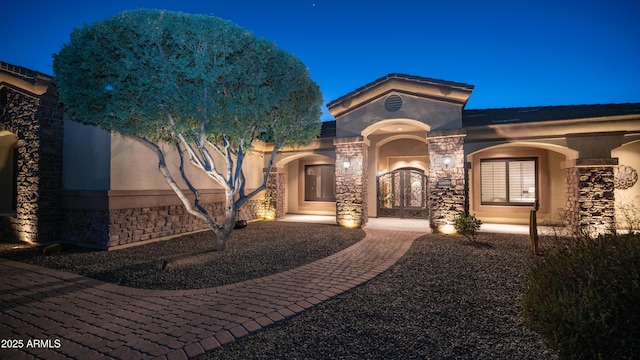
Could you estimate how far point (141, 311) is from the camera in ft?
13.9

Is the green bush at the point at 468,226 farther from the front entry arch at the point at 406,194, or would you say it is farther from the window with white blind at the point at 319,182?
the window with white blind at the point at 319,182

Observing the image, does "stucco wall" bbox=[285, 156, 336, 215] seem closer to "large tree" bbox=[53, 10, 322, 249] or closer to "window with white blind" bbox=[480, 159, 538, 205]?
"window with white blind" bbox=[480, 159, 538, 205]

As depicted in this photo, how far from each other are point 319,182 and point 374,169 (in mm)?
3801

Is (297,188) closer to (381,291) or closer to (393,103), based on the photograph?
(393,103)

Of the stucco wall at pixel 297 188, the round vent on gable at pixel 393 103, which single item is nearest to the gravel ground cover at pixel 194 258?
the round vent on gable at pixel 393 103

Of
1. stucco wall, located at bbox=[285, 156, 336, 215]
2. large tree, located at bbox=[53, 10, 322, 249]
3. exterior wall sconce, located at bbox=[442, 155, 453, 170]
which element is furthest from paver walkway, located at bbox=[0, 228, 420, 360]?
stucco wall, located at bbox=[285, 156, 336, 215]

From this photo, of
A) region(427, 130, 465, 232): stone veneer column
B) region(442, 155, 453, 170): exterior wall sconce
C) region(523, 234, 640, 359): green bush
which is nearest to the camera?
region(523, 234, 640, 359): green bush

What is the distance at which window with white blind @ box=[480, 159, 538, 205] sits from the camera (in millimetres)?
13250

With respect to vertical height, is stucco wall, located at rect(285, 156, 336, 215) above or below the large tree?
below

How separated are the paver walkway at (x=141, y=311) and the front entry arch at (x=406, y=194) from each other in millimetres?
8787

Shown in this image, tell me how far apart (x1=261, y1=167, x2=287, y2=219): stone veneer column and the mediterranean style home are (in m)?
0.06

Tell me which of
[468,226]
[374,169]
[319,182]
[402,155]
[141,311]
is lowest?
[141,311]

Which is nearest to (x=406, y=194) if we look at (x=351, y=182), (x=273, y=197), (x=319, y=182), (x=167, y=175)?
(x=351, y=182)

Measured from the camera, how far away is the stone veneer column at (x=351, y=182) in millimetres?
12062
